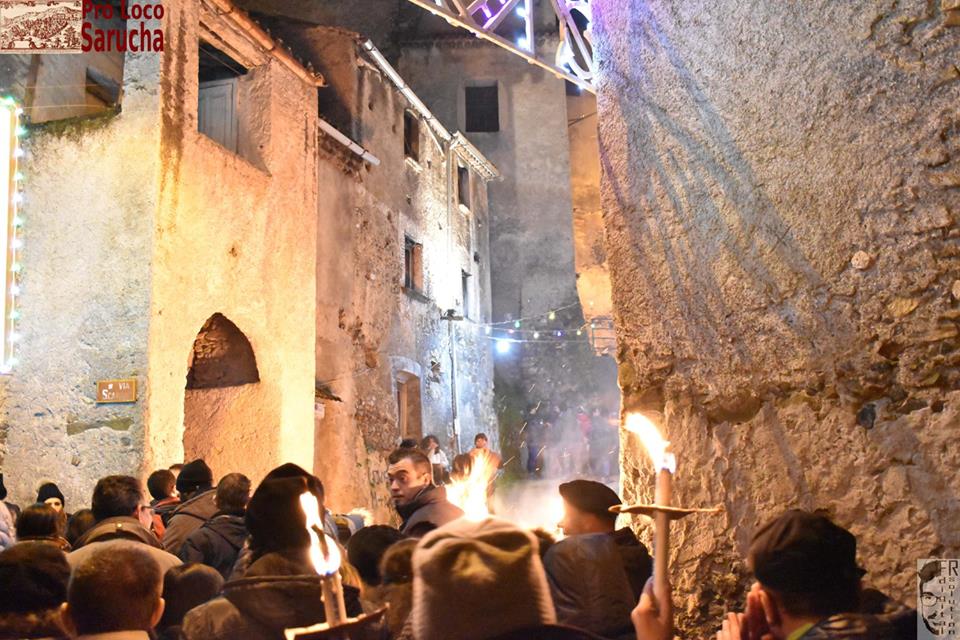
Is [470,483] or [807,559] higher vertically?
[807,559]

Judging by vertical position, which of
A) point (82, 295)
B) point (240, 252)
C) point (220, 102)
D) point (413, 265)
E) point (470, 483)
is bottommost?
point (470, 483)

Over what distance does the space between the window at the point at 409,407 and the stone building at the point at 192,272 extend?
219 centimetres

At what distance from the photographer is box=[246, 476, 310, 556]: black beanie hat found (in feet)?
8.78

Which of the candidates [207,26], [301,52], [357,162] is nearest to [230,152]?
[207,26]

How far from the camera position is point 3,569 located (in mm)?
2555

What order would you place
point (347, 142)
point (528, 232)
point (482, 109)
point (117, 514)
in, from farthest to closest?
1. point (482, 109)
2. point (528, 232)
3. point (347, 142)
4. point (117, 514)

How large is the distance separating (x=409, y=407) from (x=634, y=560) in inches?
587

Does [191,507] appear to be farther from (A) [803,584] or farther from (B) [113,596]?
(A) [803,584]

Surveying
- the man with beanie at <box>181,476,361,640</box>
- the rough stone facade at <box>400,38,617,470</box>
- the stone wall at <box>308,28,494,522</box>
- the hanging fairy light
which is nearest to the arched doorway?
the hanging fairy light

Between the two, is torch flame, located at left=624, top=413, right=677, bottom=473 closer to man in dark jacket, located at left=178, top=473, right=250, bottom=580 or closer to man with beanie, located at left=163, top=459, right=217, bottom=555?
man in dark jacket, located at left=178, top=473, right=250, bottom=580

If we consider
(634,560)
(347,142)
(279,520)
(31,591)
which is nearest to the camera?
(31,591)

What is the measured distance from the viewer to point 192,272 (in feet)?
30.2

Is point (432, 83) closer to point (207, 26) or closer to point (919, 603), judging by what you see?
point (207, 26)

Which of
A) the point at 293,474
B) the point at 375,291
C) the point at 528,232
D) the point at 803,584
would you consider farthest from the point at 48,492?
the point at 528,232
